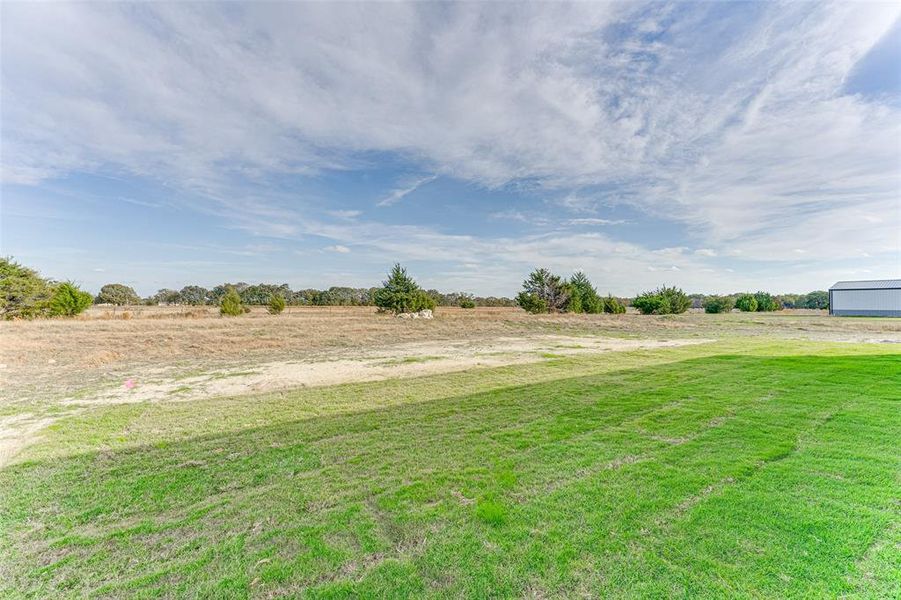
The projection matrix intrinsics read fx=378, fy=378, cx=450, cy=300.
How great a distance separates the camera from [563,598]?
1961 millimetres

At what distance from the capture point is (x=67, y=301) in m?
26.4

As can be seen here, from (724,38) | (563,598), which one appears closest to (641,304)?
(724,38)

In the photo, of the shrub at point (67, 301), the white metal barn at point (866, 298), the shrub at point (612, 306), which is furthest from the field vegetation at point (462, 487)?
the white metal barn at point (866, 298)

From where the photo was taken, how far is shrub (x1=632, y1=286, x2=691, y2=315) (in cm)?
4069

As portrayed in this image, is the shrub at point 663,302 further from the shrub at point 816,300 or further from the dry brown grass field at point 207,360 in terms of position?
the shrub at point 816,300

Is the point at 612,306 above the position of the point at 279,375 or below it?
above

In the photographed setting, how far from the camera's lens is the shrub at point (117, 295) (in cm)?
5209

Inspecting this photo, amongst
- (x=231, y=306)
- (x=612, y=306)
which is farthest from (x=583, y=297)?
(x=231, y=306)

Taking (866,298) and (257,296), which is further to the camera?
(257,296)

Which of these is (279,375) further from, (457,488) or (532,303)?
(532,303)

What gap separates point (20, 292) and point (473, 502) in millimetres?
33917

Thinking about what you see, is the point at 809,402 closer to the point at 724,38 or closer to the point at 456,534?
Result: the point at 456,534

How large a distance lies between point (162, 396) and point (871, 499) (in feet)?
32.4

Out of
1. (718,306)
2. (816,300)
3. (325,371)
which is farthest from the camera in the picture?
(816,300)
